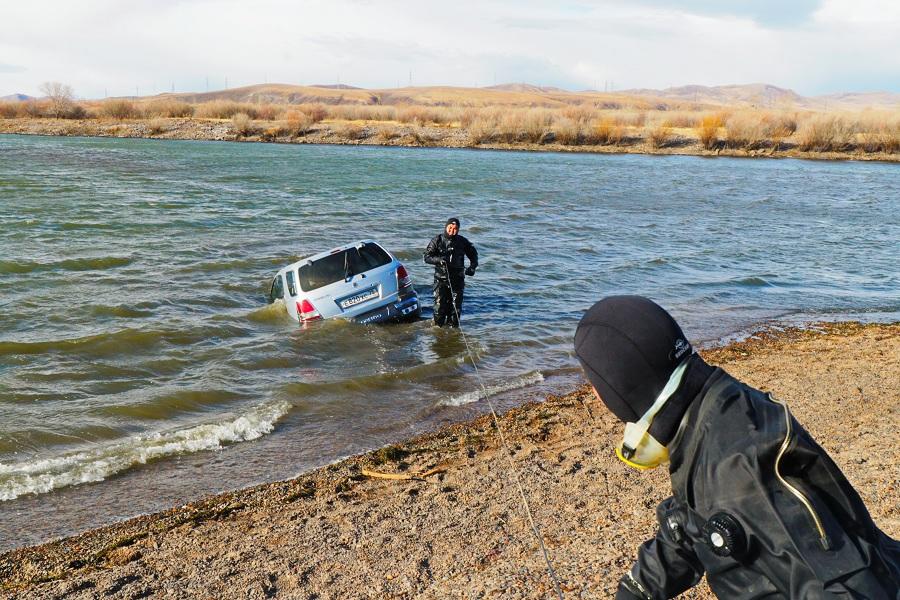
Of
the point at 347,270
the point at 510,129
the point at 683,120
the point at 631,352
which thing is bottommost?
the point at 347,270

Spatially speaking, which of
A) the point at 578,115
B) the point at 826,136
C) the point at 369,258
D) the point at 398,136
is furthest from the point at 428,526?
the point at 578,115

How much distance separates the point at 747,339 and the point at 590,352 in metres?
11.2

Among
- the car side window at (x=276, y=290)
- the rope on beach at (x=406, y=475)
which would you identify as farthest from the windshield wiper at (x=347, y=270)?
the rope on beach at (x=406, y=475)

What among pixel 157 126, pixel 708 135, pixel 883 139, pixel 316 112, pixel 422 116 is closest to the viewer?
pixel 883 139

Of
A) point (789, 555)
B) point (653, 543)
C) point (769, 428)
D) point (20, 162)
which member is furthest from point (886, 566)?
point (20, 162)

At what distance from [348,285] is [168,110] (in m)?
75.7

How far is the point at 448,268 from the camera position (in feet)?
41.2

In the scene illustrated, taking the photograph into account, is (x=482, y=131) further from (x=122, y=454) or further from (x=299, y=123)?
(x=122, y=454)

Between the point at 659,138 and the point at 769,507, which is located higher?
the point at 659,138

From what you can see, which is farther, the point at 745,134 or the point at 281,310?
the point at 745,134

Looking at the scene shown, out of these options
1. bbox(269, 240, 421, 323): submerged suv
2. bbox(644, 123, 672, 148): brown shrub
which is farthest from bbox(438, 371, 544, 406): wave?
bbox(644, 123, 672, 148): brown shrub

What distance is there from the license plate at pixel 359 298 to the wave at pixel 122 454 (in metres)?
3.40

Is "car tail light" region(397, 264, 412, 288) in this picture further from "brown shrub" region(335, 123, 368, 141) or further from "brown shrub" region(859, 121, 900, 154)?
"brown shrub" region(859, 121, 900, 154)

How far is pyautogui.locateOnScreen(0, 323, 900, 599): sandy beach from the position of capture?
513 centimetres
